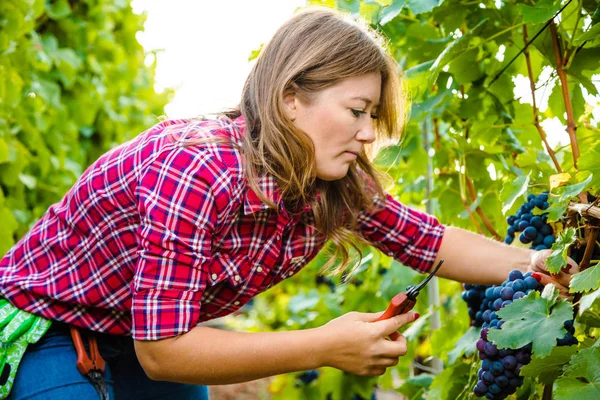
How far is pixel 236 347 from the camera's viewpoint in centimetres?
165

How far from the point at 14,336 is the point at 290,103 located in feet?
2.81

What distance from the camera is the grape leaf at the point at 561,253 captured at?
55.6 inches

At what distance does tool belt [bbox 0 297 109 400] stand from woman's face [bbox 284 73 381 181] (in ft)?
2.35

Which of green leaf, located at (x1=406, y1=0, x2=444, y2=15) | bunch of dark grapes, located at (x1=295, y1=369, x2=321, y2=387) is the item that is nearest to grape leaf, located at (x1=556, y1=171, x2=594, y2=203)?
green leaf, located at (x1=406, y1=0, x2=444, y2=15)

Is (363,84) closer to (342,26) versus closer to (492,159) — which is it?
(342,26)

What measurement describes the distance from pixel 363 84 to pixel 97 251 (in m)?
0.74

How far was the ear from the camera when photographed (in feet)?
6.08

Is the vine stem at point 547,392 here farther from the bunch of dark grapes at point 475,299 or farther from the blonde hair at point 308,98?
the blonde hair at point 308,98

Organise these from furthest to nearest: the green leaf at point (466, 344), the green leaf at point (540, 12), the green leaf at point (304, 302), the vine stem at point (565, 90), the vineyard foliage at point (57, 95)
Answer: the green leaf at point (304, 302), the vineyard foliage at point (57, 95), the green leaf at point (466, 344), the vine stem at point (565, 90), the green leaf at point (540, 12)

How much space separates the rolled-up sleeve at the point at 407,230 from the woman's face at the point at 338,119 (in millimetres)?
306

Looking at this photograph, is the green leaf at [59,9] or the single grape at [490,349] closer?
the single grape at [490,349]

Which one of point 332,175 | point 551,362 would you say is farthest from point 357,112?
point 551,362

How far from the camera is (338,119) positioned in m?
1.78

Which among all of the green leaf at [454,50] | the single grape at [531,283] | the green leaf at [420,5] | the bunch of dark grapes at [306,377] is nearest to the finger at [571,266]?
the single grape at [531,283]
